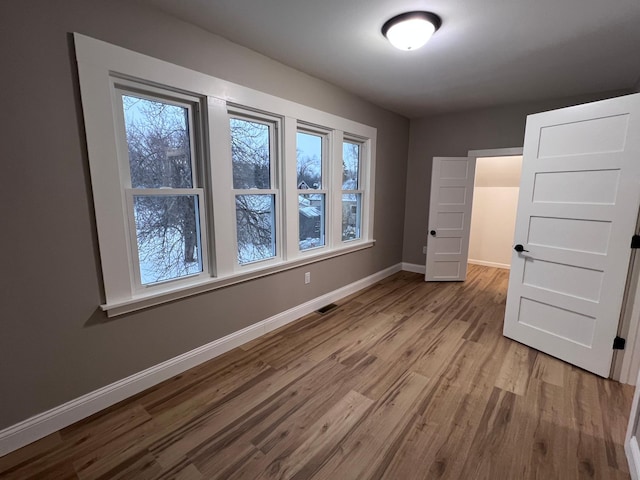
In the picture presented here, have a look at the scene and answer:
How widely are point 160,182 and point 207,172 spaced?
335mm

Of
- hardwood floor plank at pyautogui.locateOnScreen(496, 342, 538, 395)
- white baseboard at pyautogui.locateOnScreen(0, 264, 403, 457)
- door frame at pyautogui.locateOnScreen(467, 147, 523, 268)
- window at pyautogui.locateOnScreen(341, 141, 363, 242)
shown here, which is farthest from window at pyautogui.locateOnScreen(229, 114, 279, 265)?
door frame at pyautogui.locateOnScreen(467, 147, 523, 268)

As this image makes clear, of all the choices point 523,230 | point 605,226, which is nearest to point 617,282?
point 605,226

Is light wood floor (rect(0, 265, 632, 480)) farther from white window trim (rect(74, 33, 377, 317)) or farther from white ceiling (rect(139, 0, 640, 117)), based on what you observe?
white ceiling (rect(139, 0, 640, 117))

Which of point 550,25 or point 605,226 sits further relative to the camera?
point 605,226

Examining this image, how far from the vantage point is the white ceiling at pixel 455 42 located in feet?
5.82

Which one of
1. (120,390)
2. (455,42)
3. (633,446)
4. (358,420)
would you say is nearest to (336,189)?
(455,42)

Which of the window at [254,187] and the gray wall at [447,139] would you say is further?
the gray wall at [447,139]

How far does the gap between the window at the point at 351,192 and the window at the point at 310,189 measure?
42cm

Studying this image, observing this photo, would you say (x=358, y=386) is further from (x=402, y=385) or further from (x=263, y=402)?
(x=263, y=402)

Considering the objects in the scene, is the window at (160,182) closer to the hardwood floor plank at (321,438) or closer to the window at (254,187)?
the window at (254,187)

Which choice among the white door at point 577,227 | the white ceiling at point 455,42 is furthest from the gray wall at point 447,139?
the white door at point 577,227

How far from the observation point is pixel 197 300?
2209 mm

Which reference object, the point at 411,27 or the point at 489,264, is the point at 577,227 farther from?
the point at 489,264

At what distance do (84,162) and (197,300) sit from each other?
116cm
